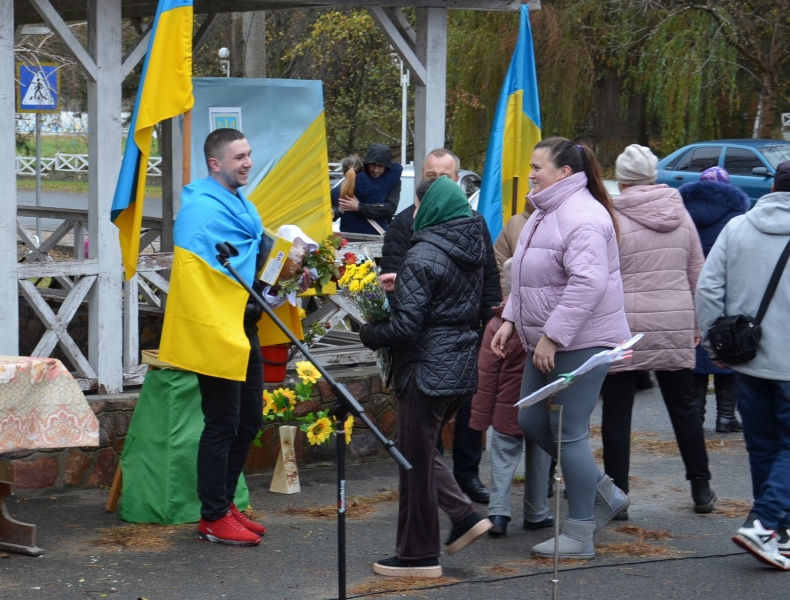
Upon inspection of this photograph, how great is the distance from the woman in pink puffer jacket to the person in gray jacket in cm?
56

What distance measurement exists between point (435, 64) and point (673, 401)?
289 centimetres

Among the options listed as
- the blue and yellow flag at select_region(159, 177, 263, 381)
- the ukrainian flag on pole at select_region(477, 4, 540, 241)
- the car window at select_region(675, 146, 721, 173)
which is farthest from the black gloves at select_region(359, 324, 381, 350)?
the car window at select_region(675, 146, 721, 173)

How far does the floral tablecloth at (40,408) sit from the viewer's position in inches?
201

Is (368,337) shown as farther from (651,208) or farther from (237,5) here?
(237,5)

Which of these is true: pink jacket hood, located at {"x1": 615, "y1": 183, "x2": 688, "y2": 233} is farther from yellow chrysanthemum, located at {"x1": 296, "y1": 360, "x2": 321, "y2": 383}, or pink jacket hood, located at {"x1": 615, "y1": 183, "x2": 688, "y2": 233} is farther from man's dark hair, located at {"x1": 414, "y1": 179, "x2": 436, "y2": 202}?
yellow chrysanthemum, located at {"x1": 296, "y1": 360, "x2": 321, "y2": 383}

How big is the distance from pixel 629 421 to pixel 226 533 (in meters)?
2.17

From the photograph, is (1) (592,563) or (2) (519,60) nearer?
(1) (592,563)

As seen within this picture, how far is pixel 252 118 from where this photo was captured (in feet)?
25.5

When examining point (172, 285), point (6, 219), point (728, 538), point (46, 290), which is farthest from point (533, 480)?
point (46, 290)

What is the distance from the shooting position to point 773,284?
5316mm

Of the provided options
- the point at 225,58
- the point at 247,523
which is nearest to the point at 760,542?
the point at 247,523

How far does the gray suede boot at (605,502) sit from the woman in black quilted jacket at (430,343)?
74 centimetres

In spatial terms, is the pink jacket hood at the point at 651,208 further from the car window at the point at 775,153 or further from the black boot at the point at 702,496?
the car window at the point at 775,153

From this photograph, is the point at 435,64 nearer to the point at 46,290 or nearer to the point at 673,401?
the point at 673,401
